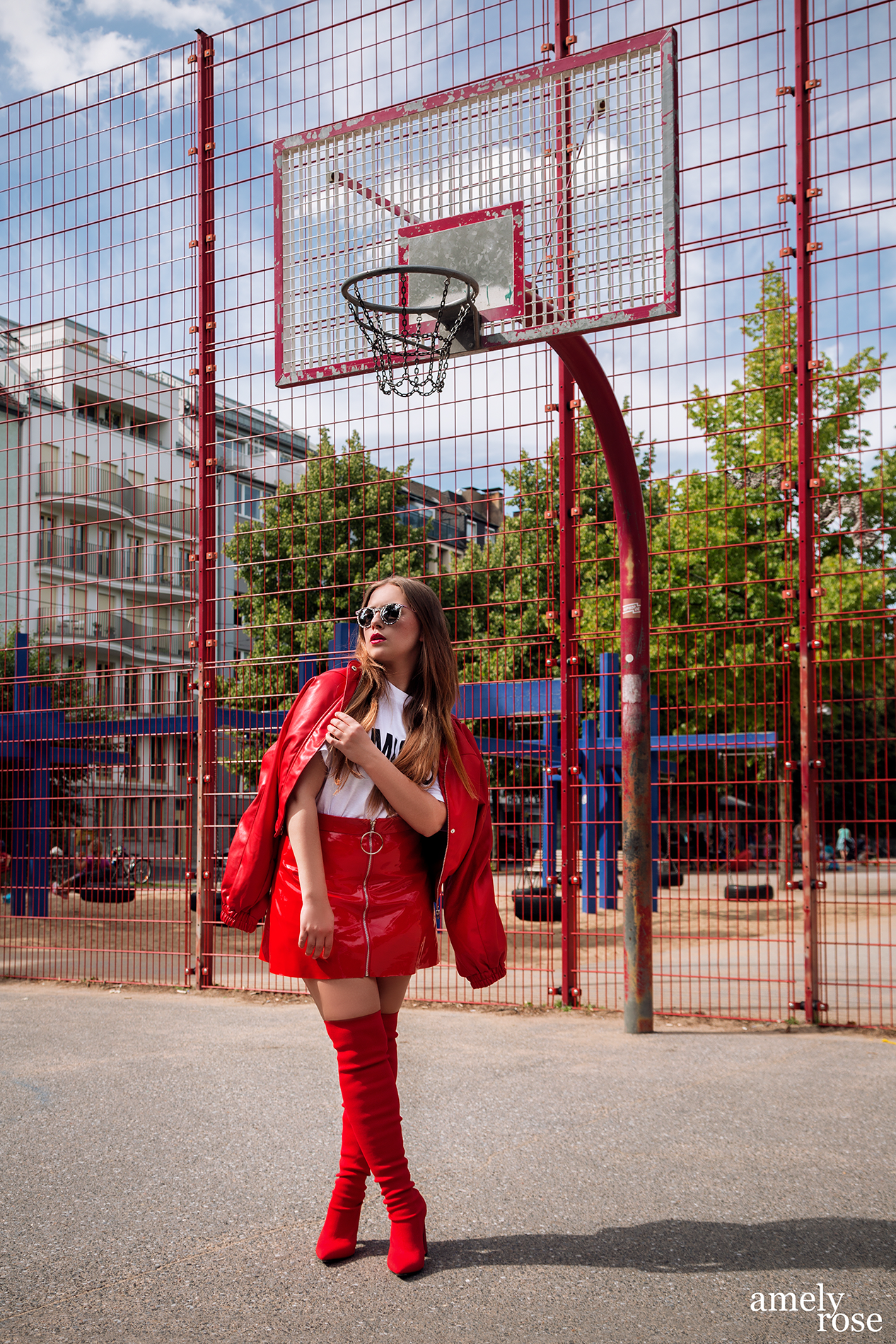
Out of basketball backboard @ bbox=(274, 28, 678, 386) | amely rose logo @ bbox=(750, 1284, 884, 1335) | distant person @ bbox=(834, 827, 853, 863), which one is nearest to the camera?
amely rose logo @ bbox=(750, 1284, 884, 1335)

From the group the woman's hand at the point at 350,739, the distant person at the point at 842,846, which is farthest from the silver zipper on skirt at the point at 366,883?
the distant person at the point at 842,846

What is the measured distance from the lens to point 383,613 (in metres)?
3.33

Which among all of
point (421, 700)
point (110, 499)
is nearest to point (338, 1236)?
point (421, 700)

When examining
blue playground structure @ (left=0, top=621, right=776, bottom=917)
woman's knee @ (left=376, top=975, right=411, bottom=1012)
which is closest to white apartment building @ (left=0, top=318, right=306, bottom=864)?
blue playground structure @ (left=0, top=621, right=776, bottom=917)

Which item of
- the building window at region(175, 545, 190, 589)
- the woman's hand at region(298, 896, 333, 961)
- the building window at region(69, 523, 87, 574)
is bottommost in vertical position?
the woman's hand at region(298, 896, 333, 961)

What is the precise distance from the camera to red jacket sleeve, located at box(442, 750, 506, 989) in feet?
10.9

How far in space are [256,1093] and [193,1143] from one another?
2.88 ft

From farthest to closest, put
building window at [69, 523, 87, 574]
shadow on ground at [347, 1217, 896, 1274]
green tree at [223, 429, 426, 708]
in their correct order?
1. building window at [69, 523, 87, 574]
2. green tree at [223, 429, 426, 708]
3. shadow on ground at [347, 1217, 896, 1274]

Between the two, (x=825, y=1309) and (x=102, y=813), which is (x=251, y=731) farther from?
(x=825, y=1309)

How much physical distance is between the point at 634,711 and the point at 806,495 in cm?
162

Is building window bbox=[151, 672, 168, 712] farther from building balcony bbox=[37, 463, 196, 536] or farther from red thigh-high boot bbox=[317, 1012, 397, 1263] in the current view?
red thigh-high boot bbox=[317, 1012, 397, 1263]

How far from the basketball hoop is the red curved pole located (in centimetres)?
103

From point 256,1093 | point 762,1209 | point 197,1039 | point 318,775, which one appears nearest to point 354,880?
point 318,775

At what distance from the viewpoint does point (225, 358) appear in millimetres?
8664
